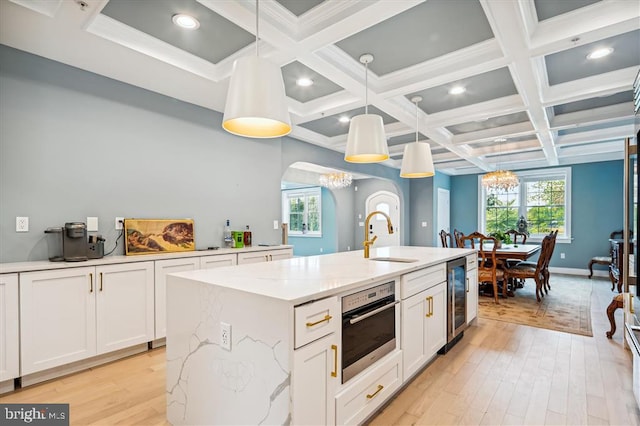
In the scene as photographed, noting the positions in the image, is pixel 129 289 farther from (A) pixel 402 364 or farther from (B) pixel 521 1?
(B) pixel 521 1

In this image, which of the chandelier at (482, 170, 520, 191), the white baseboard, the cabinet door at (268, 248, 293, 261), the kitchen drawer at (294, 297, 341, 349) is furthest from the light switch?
the white baseboard

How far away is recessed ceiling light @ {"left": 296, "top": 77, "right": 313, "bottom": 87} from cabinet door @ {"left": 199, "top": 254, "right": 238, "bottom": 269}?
6.55 feet

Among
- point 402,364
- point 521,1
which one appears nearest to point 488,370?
point 402,364

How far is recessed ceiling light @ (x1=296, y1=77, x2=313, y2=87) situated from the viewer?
3.45 metres

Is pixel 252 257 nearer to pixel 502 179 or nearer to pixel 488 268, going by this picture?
pixel 488 268

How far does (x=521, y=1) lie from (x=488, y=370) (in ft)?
8.84

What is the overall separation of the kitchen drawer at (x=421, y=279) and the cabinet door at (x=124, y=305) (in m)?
2.24

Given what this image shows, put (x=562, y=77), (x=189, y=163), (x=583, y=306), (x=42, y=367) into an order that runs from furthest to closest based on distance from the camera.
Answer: (x=583, y=306) < (x=189, y=163) < (x=562, y=77) < (x=42, y=367)

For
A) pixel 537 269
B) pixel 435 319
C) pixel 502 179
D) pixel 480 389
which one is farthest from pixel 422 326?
pixel 502 179

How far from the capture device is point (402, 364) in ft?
7.24

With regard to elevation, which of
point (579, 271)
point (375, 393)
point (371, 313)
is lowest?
point (579, 271)

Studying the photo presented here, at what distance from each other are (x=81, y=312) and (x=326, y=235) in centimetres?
758

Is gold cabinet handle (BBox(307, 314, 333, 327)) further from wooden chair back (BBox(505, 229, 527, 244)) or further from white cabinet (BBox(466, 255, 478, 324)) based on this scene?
wooden chair back (BBox(505, 229, 527, 244))

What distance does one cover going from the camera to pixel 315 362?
1.50 m
